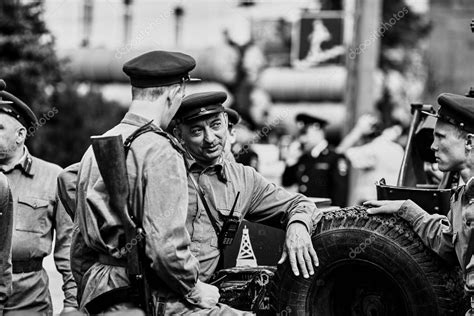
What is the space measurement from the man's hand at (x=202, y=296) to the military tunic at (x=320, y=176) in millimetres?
8421

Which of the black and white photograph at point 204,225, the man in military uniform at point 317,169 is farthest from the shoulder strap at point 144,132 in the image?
the man in military uniform at point 317,169

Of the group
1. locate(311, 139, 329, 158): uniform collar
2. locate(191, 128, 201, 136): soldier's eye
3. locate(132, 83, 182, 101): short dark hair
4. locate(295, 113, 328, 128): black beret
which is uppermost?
locate(132, 83, 182, 101): short dark hair

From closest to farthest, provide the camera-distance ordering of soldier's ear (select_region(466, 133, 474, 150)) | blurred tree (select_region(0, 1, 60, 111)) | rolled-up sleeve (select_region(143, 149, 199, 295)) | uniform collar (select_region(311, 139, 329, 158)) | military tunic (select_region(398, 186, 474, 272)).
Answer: rolled-up sleeve (select_region(143, 149, 199, 295))
military tunic (select_region(398, 186, 474, 272))
soldier's ear (select_region(466, 133, 474, 150))
uniform collar (select_region(311, 139, 329, 158))
blurred tree (select_region(0, 1, 60, 111))

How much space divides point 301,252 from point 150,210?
105 cm

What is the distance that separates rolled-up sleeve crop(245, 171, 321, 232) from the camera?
Answer: 559 centimetres

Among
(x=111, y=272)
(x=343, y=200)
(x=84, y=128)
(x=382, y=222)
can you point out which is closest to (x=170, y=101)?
(x=111, y=272)

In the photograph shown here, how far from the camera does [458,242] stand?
15.5 feet

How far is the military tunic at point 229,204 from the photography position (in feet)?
17.8

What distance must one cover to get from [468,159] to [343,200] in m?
8.72

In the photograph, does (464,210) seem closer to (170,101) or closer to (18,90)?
(170,101)

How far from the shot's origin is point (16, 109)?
600cm

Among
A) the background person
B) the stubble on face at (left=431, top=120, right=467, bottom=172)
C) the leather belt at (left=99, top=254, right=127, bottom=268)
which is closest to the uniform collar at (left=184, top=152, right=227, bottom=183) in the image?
the leather belt at (left=99, top=254, right=127, bottom=268)

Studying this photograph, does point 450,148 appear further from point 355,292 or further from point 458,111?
point 355,292

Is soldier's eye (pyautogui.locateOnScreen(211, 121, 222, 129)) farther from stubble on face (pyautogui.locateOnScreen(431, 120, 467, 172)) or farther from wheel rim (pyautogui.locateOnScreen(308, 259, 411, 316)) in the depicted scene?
stubble on face (pyautogui.locateOnScreen(431, 120, 467, 172))
